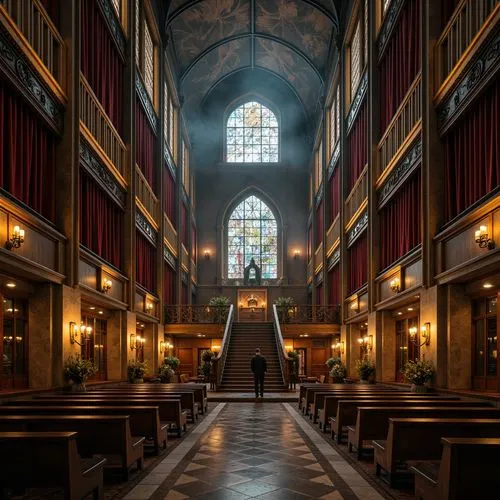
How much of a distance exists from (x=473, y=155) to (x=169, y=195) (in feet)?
67.3

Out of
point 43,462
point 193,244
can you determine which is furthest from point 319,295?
point 43,462

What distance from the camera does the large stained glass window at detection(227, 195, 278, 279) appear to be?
42.1 m

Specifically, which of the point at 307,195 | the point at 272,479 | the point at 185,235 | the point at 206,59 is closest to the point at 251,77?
the point at 206,59

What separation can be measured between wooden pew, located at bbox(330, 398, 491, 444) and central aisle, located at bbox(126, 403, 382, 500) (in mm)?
389

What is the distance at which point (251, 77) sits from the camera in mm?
41875

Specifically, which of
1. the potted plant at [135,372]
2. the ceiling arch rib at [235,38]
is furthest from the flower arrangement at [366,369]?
the ceiling arch rib at [235,38]

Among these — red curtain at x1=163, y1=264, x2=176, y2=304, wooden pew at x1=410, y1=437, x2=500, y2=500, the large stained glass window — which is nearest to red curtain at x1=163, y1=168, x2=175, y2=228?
red curtain at x1=163, y1=264, x2=176, y2=304

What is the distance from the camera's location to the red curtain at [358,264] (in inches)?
930

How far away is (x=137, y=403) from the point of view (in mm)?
10578

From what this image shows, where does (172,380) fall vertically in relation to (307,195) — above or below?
below

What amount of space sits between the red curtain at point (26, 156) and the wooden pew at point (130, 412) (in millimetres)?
4586

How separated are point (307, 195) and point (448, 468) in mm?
36802

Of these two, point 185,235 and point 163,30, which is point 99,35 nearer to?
point 163,30

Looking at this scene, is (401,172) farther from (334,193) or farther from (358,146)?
(334,193)
